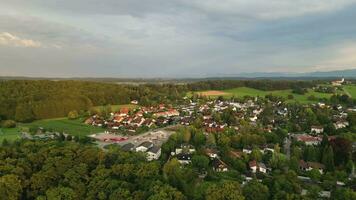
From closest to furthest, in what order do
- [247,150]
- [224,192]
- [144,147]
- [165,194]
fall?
[165,194] < [224,192] < [247,150] < [144,147]

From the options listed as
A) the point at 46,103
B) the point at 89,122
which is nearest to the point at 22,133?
the point at 89,122

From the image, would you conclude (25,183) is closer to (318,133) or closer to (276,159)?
(276,159)

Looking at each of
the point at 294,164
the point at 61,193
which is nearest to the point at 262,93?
the point at 294,164

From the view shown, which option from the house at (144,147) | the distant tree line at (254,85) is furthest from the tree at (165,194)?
the distant tree line at (254,85)

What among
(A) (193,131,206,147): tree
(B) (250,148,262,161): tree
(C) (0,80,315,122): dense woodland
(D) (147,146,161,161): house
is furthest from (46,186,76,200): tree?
(C) (0,80,315,122): dense woodland

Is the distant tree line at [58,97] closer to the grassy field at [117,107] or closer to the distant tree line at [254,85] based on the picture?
the grassy field at [117,107]

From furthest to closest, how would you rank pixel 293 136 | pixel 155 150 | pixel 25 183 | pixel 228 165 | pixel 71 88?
pixel 71 88
pixel 293 136
pixel 155 150
pixel 228 165
pixel 25 183

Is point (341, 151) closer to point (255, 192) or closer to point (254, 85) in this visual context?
point (255, 192)
